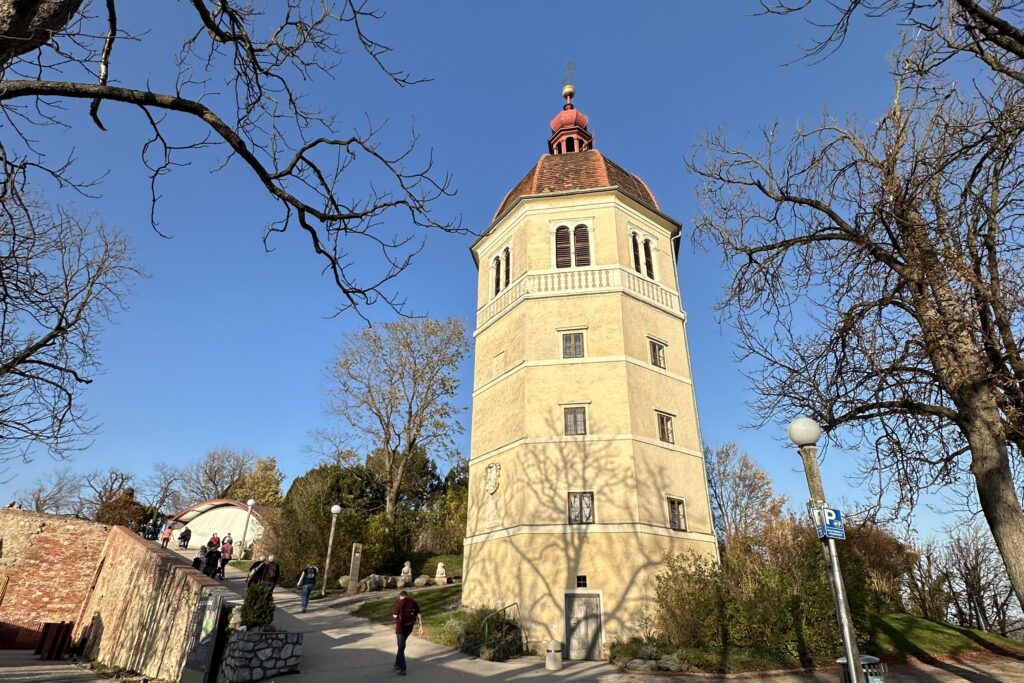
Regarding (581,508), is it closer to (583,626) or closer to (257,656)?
(583,626)

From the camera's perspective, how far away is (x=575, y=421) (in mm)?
19000

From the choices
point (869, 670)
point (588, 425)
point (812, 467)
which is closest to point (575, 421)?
point (588, 425)

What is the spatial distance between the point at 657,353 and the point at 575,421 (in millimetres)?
4378

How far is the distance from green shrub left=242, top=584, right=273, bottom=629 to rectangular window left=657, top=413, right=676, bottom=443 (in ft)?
41.5

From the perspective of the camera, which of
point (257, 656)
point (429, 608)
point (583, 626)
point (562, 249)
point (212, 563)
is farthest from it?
point (212, 563)

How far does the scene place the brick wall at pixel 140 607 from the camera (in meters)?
13.3

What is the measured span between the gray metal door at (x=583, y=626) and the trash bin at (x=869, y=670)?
10.3 metres

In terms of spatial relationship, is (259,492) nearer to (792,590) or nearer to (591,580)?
(591,580)

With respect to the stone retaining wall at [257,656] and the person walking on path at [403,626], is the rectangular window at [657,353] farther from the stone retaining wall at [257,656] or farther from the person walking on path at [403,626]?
the stone retaining wall at [257,656]

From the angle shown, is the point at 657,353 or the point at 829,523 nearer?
the point at 829,523

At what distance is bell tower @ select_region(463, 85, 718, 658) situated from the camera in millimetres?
16891

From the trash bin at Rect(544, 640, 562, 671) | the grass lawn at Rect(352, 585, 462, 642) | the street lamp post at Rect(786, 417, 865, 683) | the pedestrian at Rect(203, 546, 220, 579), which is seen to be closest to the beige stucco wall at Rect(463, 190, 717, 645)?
the grass lawn at Rect(352, 585, 462, 642)

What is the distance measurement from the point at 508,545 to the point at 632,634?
4.32 meters

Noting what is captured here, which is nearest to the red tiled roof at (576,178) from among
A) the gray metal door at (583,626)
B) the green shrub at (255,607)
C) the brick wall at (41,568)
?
the gray metal door at (583,626)
